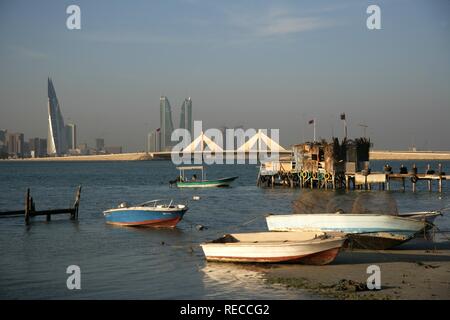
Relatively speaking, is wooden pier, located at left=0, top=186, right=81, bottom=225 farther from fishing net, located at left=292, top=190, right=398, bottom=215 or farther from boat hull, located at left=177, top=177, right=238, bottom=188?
boat hull, located at left=177, top=177, right=238, bottom=188

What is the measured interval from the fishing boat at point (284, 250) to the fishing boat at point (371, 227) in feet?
6.44

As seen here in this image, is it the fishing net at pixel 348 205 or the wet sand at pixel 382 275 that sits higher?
the fishing net at pixel 348 205

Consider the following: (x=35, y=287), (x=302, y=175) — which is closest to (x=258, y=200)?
(x=302, y=175)

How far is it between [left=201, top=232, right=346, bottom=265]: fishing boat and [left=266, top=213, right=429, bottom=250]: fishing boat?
6.44 feet

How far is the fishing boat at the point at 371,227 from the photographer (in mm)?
21484

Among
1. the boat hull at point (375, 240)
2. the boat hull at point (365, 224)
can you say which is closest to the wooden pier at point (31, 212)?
the boat hull at point (365, 224)

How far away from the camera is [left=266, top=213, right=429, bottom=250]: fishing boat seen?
70.5 ft

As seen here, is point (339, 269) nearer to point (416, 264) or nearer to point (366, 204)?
point (416, 264)

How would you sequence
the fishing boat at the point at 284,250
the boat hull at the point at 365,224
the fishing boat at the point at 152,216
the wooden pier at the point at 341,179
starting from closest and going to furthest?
the fishing boat at the point at 284,250 < the boat hull at the point at 365,224 < the fishing boat at the point at 152,216 < the wooden pier at the point at 341,179

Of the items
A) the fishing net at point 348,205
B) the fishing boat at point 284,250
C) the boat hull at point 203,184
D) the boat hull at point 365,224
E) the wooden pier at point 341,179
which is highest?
the fishing net at point 348,205

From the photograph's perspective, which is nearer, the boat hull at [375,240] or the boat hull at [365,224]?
the boat hull at [365,224]

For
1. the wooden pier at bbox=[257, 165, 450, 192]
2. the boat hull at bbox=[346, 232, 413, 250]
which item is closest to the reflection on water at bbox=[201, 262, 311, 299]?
the boat hull at bbox=[346, 232, 413, 250]

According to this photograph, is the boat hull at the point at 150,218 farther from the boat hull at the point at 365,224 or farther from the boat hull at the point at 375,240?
the boat hull at the point at 375,240

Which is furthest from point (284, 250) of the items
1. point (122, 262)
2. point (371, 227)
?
point (122, 262)
